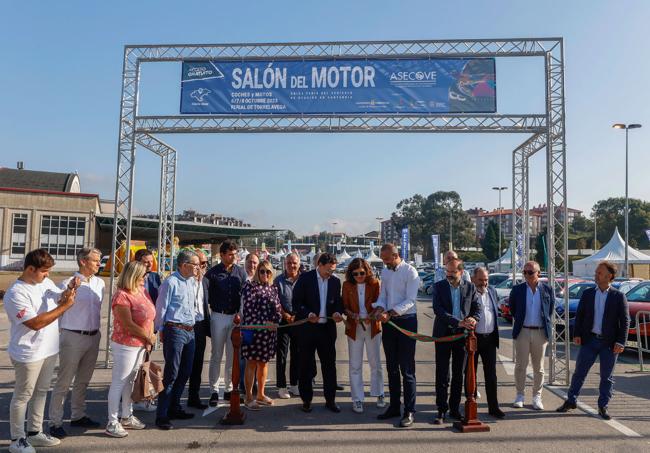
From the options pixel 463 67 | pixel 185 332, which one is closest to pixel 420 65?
pixel 463 67

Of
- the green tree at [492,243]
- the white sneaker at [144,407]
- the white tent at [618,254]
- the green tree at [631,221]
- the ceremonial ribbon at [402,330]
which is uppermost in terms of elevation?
the green tree at [631,221]

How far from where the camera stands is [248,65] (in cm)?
927

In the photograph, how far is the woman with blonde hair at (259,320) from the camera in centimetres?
594

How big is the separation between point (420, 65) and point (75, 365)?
24.2 feet

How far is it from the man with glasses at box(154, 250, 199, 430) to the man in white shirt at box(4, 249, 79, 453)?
1.07 metres

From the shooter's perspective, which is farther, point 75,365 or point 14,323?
point 75,365

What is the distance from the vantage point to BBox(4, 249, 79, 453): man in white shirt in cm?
438

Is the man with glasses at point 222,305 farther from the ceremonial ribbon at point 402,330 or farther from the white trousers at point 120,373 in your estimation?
the white trousers at point 120,373

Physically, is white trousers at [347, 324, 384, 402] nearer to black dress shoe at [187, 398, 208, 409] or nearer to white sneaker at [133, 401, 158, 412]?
black dress shoe at [187, 398, 208, 409]

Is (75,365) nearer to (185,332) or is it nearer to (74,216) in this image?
(185,332)

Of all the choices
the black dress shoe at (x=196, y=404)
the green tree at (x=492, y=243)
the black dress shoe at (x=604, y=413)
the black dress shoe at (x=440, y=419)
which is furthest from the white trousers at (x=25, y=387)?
the green tree at (x=492, y=243)

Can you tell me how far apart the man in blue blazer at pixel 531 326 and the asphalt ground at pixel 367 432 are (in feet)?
1.13

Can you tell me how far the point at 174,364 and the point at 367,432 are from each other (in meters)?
2.27

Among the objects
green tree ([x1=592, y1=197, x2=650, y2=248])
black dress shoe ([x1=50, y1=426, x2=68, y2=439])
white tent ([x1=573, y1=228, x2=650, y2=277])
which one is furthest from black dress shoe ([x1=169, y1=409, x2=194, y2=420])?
green tree ([x1=592, y1=197, x2=650, y2=248])
